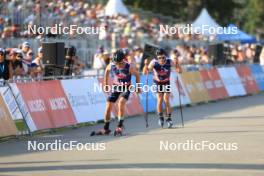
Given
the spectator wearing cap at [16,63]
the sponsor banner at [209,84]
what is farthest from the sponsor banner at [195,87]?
the spectator wearing cap at [16,63]

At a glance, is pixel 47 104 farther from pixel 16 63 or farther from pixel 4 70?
pixel 16 63

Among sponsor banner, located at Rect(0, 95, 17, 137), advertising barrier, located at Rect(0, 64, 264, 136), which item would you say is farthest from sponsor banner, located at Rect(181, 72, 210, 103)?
sponsor banner, located at Rect(0, 95, 17, 137)

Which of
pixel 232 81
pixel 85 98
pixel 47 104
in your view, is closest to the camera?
pixel 47 104

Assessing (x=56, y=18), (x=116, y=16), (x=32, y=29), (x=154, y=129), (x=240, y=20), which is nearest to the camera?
(x=154, y=129)

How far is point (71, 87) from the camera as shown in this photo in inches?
806

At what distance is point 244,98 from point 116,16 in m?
8.89

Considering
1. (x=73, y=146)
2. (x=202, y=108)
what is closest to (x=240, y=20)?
(x=202, y=108)

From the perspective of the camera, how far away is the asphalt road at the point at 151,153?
474 inches

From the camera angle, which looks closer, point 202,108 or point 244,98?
point 202,108

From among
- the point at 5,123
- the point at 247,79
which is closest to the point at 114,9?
the point at 247,79

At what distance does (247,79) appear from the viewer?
35062mm

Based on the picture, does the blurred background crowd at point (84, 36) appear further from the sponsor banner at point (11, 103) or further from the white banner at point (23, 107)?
the sponsor banner at point (11, 103)

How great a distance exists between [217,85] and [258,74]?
6.65 metres

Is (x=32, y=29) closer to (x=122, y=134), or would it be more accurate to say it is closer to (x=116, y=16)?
(x=122, y=134)
